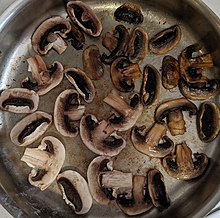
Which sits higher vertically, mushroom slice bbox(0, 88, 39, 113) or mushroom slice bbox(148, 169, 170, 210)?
mushroom slice bbox(148, 169, 170, 210)

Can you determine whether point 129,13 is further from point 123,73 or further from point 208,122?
point 208,122

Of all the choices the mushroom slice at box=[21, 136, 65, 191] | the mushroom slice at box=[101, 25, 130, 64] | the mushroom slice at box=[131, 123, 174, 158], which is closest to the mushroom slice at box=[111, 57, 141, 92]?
the mushroom slice at box=[101, 25, 130, 64]

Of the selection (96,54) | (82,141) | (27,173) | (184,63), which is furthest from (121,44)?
(27,173)

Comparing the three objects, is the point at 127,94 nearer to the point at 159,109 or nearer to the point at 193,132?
the point at 159,109

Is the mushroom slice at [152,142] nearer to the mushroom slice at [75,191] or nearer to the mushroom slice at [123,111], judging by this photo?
the mushroom slice at [123,111]

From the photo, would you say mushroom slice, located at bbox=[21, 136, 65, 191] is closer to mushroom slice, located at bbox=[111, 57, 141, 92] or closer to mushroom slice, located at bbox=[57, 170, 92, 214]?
mushroom slice, located at bbox=[57, 170, 92, 214]

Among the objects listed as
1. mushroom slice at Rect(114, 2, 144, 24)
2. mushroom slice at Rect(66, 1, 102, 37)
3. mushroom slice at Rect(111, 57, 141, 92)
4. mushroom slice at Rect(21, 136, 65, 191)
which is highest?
mushroom slice at Rect(114, 2, 144, 24)

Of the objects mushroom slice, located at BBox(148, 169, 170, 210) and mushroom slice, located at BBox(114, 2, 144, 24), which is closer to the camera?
mushroom slice, located at BBox(148, 169, 170, 210)

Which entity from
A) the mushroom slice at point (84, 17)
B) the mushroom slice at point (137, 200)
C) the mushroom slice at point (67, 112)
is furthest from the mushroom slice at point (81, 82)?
the mushroom slice at point (137, 200)

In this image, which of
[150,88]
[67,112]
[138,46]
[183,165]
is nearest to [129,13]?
[138,46]
